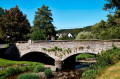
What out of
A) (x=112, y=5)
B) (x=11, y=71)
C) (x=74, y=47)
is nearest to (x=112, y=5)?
(x=112, y=5)

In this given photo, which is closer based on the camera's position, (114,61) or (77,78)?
(114,61)

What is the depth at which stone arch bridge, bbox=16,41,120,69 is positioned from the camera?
575 inches

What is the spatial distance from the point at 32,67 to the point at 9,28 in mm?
18824

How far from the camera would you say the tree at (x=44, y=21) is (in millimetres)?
34062

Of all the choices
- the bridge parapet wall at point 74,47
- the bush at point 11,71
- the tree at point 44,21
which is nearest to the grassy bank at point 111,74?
the bridge parapet wall at point 74,47

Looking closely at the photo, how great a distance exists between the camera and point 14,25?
1207 inches

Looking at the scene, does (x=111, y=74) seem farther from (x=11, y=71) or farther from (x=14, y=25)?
(x=14, y=25)

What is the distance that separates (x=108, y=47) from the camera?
1407 cm

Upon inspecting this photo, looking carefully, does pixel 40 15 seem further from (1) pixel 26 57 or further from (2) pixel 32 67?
(2) pixel 32 67

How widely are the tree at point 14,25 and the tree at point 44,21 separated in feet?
10.8

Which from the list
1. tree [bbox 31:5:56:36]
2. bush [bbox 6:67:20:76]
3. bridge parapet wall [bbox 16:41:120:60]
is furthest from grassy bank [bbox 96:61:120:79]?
tree [bbox 31:5:56:36]

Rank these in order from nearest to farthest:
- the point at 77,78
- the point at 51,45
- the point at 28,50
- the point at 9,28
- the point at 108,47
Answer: the point at 77,78
the point at 108,47
the point at 51,45
the point at 28,50
the point at 9,28

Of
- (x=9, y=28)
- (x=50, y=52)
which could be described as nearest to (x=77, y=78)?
(x=50, y=52)

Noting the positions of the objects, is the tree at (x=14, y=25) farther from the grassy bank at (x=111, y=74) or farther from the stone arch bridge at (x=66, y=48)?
the grassy bank at (x=111, y=74)
